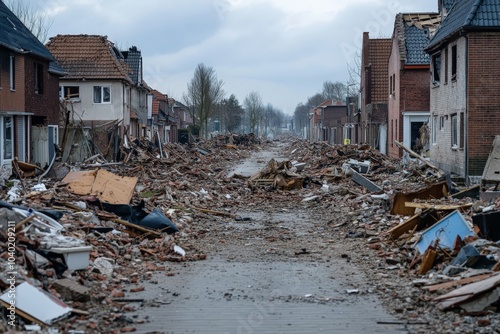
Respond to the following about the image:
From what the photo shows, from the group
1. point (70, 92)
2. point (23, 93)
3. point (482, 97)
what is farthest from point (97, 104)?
point (482, 97)

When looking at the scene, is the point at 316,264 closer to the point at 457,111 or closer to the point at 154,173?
the point at 457,111

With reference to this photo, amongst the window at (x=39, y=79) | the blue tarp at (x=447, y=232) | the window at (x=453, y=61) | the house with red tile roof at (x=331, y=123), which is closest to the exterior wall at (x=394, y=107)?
the window at (x=453, y=61)

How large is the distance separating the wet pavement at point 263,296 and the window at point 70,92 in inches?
1377

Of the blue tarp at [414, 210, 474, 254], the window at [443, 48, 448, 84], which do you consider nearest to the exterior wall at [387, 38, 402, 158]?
the window at [443, 48, 448, 84]

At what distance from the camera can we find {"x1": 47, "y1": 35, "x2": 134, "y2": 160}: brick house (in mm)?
47906

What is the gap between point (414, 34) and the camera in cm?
3997

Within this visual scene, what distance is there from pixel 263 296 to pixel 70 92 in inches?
1597

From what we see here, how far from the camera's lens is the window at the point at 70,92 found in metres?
48.2

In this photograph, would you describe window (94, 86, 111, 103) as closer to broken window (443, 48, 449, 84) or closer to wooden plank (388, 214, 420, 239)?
broken window (443, 48, 449, 84)

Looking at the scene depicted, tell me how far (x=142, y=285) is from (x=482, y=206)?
27.3 ft

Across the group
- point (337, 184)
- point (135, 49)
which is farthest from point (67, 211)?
point (135, 49)

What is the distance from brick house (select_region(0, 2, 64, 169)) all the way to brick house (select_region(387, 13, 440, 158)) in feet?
60.9

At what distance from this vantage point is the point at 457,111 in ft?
88.2

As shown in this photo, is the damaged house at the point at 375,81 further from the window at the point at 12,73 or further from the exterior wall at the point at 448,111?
the window at the point at 12,73
